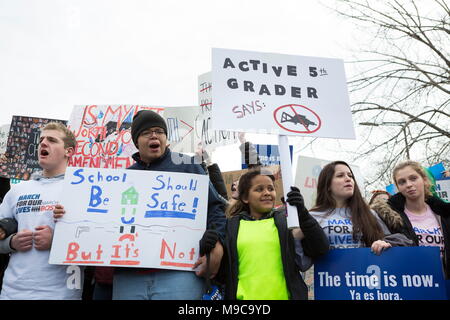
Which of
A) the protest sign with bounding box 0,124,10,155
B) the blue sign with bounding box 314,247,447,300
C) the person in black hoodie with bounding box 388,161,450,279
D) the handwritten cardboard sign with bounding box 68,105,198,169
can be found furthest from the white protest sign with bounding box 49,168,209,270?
the protest sign with bounding box 0,124,10,155

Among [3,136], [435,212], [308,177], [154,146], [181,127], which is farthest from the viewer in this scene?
[3,136]

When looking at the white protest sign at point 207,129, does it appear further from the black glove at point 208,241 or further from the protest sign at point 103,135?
the black glove at point 208,241

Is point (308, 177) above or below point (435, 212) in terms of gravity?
above

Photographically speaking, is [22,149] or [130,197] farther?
[22,149]

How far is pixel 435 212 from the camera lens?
3.21 metres

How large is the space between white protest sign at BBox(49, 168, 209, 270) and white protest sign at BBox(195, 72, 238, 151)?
170 cm

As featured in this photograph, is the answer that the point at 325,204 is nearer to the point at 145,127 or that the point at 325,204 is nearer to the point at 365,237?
the point at 365,237

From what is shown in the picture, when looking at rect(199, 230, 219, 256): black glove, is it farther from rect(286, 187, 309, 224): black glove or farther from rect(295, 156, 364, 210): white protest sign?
rect(295, 156, 364, 210): white protest sign

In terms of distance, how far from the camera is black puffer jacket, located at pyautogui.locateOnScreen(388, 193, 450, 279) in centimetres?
293

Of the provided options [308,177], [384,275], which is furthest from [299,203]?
[308,177]

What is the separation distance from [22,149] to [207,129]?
7.47ft

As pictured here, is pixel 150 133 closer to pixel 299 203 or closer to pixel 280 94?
pixel 280 94

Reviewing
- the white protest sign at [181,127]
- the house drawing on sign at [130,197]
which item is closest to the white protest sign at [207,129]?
the white protest sign at [181,127]

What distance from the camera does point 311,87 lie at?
306 centimetres
